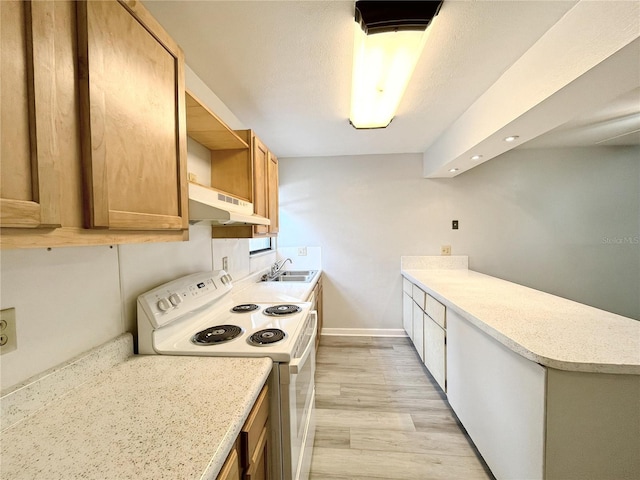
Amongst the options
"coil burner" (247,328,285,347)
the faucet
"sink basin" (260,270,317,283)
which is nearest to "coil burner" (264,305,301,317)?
"coil burner" (247,328,285,347)

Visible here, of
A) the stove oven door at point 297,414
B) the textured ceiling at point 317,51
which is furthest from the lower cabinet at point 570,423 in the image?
the textured ceiling at point 317,51

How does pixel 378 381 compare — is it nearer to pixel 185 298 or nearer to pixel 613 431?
pixel 613 431

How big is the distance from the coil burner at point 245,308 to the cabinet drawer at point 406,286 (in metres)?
1.90

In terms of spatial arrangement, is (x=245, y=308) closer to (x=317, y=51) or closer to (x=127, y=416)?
(x=127, y=416)

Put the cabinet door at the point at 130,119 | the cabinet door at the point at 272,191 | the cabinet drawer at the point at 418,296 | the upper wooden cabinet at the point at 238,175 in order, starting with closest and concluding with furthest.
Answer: the cabinet door at the point at 130,119
the upper wooden cabinet at the point at 238,175
the cabinet door at the point at 272,191
the cabinet drawer at the point at 418,296

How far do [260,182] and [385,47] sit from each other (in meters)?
1.18

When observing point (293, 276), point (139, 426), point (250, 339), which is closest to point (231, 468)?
point (139, 426)

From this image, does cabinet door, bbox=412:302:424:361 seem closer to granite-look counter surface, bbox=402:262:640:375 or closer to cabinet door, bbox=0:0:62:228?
granite-look counter surface, bbox=402:262:640:375

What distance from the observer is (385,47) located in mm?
1253

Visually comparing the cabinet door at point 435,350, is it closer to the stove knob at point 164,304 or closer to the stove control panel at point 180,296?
the stove control panel at point 180,296

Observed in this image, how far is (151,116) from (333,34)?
0.94m

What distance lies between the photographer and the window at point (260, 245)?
8.95 ft

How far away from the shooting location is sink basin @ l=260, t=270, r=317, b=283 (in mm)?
2877

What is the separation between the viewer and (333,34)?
1.22 meters
